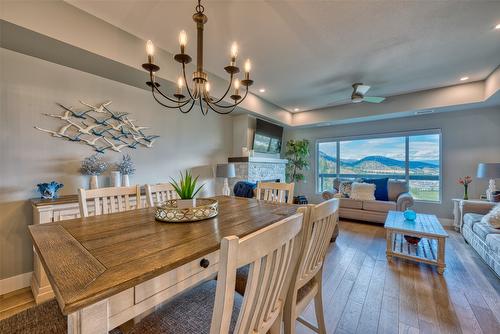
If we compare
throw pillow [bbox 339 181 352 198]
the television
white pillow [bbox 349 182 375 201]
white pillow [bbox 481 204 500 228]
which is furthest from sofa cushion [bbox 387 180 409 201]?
the television

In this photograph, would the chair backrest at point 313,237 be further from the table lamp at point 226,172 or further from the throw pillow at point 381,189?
the throw pillow at point 381,189

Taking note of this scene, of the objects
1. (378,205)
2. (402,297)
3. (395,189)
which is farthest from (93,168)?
(395,189)

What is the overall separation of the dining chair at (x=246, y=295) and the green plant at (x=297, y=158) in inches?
191

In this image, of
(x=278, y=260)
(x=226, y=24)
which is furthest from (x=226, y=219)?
(x=226, y=24)

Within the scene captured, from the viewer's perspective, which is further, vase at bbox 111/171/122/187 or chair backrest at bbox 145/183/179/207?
vase at bbox 111/171/122/187

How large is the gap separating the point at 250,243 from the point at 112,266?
0.53 meters

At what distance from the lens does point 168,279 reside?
807 millimetres

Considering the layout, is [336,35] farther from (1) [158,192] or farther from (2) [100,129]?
(2) [100,129]

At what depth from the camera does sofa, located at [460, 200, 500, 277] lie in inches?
86.4

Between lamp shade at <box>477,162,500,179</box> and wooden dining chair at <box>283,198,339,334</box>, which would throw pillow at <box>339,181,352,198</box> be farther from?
wooden dining chair at <box>283,198,339,334</box>

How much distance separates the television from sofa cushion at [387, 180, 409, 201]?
274cm

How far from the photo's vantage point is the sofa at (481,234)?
2193 mm

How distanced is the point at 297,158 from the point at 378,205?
88.9 inches

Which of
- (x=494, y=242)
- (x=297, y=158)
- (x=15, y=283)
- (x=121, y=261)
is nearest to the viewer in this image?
(x=121, y=261)
